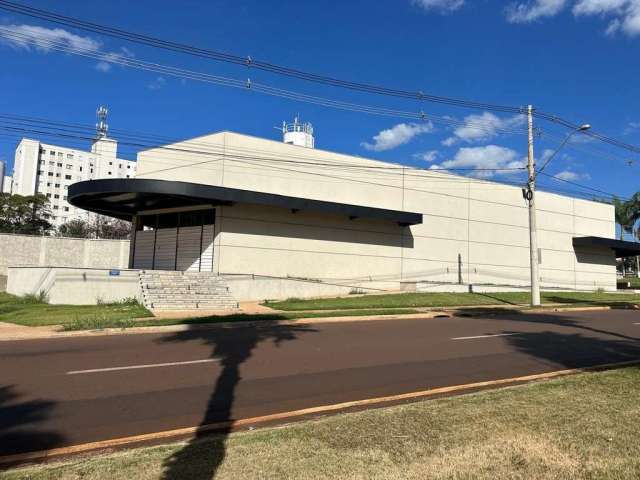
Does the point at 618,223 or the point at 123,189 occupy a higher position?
the point at 618,223

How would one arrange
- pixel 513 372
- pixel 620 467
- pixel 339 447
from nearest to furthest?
pixel 620 467, pixel 339 447, pixel 513 372

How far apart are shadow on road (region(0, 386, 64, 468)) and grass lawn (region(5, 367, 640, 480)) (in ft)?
2.87

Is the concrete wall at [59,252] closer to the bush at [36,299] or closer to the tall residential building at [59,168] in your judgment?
the bush at [36,299]

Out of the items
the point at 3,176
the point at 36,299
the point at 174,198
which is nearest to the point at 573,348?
the point at 174,198

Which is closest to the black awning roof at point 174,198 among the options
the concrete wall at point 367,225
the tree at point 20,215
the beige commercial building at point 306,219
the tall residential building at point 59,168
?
the beige commercial building at point 306,219

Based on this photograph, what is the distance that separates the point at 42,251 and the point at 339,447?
39.7 metres

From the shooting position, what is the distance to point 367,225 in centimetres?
2941

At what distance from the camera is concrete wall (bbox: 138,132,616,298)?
25375mm

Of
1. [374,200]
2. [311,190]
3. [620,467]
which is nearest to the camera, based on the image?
[620,467]

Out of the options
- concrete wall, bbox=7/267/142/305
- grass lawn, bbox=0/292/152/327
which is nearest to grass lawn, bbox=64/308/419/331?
grass lawn, bbox=0/292/152/327

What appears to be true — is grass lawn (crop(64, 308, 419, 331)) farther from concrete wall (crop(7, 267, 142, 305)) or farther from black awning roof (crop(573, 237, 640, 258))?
black awning roof (crop(573, 237, 640, 258))

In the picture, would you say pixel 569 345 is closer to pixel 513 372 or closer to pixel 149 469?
pixel 513 372

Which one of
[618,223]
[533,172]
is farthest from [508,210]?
[618,223]

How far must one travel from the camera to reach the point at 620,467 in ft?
13.5
